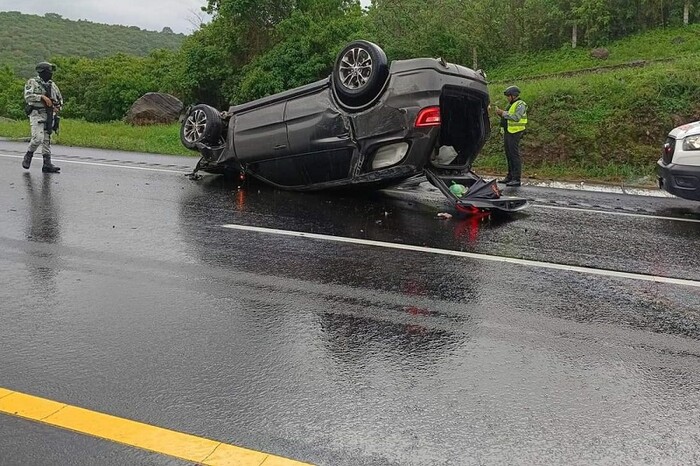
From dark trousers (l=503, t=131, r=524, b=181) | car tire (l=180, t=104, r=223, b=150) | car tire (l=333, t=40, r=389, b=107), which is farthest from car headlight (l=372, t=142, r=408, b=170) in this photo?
dark trousers (l=503, t=131, r=524, b=181)

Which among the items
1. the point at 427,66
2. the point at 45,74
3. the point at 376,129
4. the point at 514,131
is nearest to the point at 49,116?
the point at 45,74

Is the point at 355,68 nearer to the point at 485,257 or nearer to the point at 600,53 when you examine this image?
the point at 485,257

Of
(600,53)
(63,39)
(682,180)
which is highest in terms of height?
(63,39)

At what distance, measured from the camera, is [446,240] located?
6508 millimetres

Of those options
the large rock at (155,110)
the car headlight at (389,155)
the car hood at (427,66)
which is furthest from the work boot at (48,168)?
the large rock at (155,110)

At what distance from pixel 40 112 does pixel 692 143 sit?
9.32 m

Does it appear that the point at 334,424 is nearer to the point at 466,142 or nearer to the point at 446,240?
the point at 446,240

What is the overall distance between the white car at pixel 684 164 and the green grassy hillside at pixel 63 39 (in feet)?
225

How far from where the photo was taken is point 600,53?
30.5 meters

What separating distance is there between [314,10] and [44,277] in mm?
23893

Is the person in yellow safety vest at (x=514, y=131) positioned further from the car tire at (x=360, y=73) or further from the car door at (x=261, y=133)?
the car door at (x=261, y=133)

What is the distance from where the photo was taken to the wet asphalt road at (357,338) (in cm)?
294

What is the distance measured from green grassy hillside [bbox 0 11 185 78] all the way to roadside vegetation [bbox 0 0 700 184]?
35.8 metres

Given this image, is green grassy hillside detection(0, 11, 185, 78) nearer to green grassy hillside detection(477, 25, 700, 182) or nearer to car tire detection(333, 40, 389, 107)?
green grassy hillside detection(477, 25, 700, 182)
